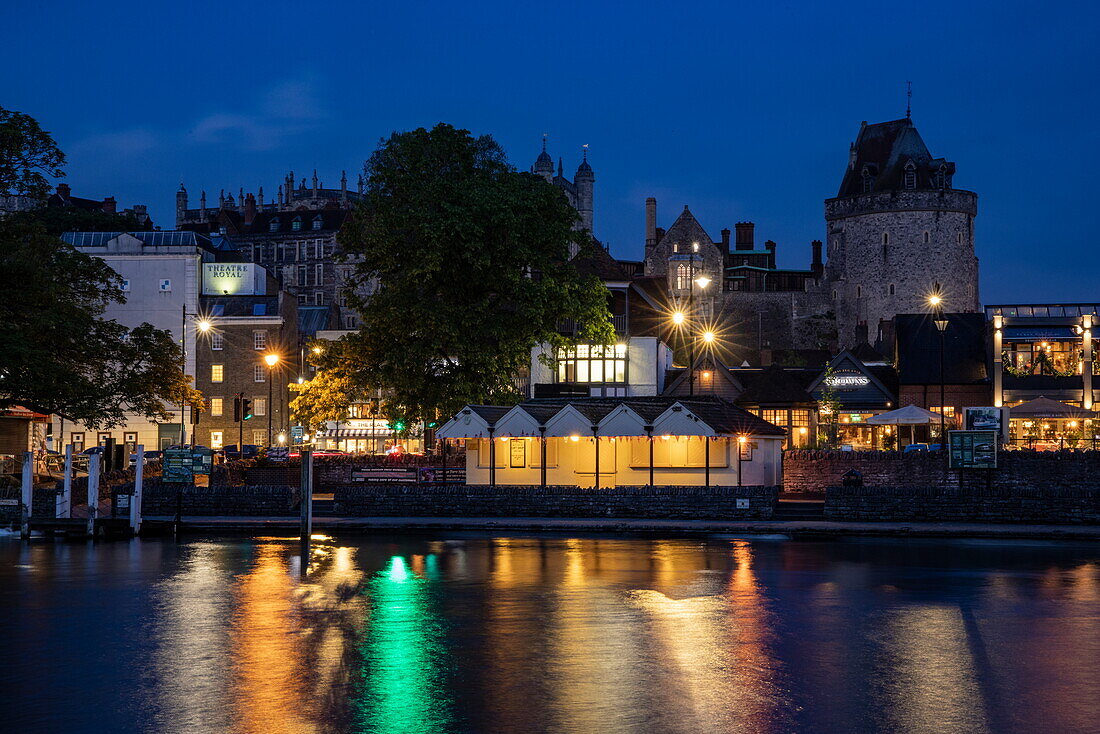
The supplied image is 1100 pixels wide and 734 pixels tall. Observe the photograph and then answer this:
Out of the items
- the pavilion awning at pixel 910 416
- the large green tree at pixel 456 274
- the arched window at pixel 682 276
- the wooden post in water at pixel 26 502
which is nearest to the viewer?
the wooden post in water at pixel 26 502

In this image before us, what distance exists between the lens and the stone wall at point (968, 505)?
3669cm

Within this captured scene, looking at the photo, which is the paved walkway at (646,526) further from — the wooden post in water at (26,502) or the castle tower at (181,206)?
the castle tower at (181,206)

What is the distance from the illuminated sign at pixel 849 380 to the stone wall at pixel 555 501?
38.8m

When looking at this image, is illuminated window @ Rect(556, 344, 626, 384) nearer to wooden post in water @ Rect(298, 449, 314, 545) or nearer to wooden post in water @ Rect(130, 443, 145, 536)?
wooden post in water @ Rect(298, 449, 314, 545)

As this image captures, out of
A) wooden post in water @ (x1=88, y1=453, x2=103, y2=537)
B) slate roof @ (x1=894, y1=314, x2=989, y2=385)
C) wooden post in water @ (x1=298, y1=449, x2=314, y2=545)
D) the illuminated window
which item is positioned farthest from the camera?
slate roof @ (x1=894, y1=314, x2=989, y2=385)

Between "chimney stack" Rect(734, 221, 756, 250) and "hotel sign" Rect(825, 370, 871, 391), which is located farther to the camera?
"chimney stack" Rect(734, 221, 756, 250)

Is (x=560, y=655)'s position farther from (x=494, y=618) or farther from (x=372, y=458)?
(x=372, y=458)

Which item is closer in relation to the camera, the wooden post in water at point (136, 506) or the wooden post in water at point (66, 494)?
the wooden post in water at point (136, 506)

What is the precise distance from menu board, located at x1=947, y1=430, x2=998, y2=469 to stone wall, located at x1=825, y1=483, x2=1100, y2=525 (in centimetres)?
117

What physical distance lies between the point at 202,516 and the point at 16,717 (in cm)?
2964

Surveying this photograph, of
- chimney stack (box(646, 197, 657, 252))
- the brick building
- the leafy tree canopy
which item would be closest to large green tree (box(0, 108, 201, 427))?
the leafy tree canopy

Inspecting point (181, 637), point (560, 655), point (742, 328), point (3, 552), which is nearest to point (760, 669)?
point (560, 655)

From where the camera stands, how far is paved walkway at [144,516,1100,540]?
3472cm

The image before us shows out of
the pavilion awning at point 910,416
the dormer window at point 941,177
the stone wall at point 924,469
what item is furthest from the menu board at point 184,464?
the dormer window at point 941,177
